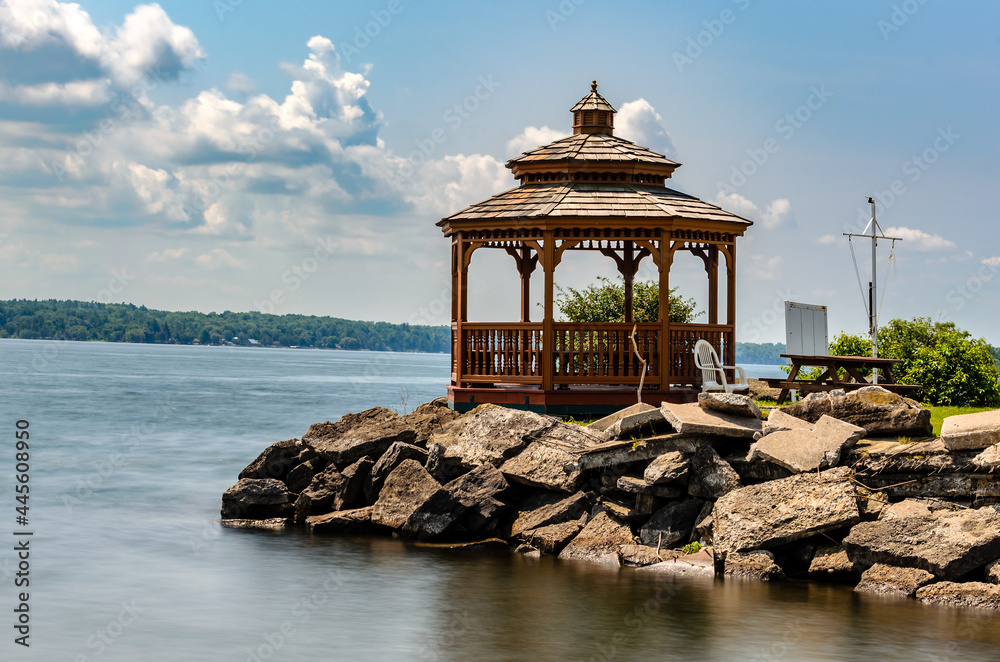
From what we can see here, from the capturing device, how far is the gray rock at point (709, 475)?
41.6 ft

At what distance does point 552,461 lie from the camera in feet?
45.7

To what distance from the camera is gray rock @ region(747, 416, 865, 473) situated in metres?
12.3

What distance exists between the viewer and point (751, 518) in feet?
39.0

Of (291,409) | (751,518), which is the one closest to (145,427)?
(291,409)

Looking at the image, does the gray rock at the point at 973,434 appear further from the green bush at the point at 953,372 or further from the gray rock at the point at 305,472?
the gray rock at the point at 305,472

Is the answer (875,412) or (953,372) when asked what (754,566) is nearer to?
(875,412)

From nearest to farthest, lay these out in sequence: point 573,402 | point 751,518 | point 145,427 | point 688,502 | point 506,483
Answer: point 751,518, point 688,502, point 506,483, point 573,402, point 145,427

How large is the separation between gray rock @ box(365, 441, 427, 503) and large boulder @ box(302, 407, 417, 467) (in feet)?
1.29

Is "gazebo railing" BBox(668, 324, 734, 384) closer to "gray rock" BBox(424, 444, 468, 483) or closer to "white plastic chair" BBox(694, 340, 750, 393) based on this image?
"white plastic chair" BBox(694, 340, 750, 393)

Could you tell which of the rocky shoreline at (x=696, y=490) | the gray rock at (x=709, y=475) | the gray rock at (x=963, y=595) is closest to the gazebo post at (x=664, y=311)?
the rocky shoreline at (x=696, y=490)

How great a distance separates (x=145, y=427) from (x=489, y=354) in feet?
85.6

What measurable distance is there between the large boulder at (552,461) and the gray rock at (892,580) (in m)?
3.75

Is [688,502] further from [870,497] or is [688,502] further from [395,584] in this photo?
[395,584]

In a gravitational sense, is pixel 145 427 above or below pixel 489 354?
below
